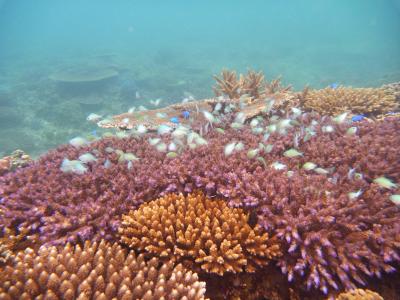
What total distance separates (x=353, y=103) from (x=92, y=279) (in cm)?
853

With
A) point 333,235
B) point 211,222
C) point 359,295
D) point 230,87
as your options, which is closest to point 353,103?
point 230,87

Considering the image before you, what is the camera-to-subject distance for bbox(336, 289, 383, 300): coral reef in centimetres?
253

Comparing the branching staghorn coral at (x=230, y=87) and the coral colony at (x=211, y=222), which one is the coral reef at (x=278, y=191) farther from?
the branching staghorn coral at (x=230, y=87)

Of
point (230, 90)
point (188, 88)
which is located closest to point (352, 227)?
point (230, 90)

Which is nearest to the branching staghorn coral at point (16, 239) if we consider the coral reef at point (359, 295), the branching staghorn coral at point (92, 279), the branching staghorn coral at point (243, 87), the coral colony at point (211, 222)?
the coral colony at point (211, 222)

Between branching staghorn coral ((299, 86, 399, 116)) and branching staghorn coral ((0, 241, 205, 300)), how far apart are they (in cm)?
706

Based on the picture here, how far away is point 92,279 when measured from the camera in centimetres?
249

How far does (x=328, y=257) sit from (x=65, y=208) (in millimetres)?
3640

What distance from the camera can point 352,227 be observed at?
9.73ft

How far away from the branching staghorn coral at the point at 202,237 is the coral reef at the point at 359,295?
2.52 ft

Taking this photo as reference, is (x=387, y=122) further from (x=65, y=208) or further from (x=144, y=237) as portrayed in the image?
(x=65, y=208)

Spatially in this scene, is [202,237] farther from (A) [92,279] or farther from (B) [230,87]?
(B) [230,87]

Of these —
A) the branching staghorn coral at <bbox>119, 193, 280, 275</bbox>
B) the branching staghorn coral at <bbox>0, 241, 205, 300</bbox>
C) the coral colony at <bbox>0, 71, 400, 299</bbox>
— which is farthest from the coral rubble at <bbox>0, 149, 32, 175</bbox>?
the branching staghorn coral at <bbox>119, 193, 280, 275</bbox>

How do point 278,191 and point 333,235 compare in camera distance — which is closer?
point 333,235
